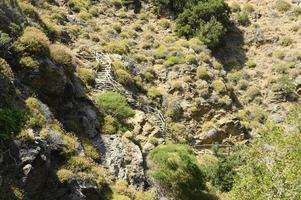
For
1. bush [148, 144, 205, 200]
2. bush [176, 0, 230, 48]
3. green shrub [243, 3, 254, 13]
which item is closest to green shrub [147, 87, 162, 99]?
bush [148, 144, 205, 200]

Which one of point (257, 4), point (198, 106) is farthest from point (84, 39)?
point (257, 4)

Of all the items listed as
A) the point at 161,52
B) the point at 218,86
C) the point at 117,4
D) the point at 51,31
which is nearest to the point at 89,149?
the point at 51,31

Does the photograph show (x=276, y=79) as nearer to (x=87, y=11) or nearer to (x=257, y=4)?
(x=257, y=4)

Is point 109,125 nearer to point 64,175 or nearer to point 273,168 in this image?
point 64,175

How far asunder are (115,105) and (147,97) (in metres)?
6.16

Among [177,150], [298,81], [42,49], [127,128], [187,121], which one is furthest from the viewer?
[298,81]

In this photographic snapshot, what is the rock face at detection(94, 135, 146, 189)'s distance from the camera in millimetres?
24391

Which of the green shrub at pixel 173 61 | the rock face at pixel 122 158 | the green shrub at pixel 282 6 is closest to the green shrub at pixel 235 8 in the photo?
the green shrub at pixel 282 6

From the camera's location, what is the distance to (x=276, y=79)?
40406 millimetres

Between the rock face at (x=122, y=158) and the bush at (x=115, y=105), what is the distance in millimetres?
2649

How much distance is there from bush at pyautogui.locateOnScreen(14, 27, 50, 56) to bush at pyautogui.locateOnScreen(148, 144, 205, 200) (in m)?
8.64

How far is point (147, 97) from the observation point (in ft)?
115

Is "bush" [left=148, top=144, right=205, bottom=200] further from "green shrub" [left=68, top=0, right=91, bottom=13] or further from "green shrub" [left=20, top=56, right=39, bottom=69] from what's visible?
"green shrub" [left=68, top=0, right=91, bottom=13]

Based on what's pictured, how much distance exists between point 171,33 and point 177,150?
20607mm
